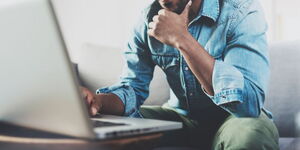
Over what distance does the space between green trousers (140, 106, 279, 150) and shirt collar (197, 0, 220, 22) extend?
25cm

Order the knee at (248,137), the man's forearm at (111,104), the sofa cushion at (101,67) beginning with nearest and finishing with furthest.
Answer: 1. the knee at (248,137)
2. the man's forearm at (111,104)
3. the sofa cushion at (101,67)

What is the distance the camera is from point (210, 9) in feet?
3.56

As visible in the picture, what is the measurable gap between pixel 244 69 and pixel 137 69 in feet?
1.18

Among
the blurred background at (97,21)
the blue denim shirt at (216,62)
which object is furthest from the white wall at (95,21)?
the blue denim shirt at (216,62)

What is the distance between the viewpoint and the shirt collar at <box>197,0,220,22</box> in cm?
107

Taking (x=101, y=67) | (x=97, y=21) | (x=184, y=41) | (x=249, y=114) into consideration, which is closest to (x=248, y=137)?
(x=249, y=114)

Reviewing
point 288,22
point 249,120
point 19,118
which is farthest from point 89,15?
point 19,118

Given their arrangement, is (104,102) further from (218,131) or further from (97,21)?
(97,21)

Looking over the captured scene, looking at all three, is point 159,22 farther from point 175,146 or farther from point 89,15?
point 89,15

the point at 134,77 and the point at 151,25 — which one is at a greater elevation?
the point at 151,25

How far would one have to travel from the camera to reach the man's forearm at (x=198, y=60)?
0.95 metres

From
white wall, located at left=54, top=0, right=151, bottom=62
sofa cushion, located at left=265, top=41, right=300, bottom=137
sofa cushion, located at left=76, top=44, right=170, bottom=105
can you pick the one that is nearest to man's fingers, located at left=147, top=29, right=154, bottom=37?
sofa cushion, located at left=76, top=44, right=170, bottom=105

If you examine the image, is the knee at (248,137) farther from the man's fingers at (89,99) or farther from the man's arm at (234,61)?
the man's fingers at (89,99)

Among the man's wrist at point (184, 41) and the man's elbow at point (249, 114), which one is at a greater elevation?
the man's wrist at point (184, 41)
